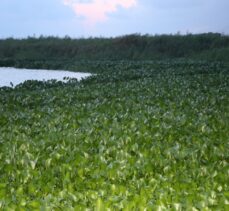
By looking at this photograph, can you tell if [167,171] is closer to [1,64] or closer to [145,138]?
[145,138]

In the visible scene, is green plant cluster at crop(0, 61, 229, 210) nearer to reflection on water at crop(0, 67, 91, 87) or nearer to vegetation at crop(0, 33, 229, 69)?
reflection on water at crop(0, 67, 91, 87)

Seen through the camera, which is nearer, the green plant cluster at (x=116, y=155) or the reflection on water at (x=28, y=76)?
the green plant cluster at (x=116, y=155)

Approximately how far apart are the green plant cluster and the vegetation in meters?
33.4

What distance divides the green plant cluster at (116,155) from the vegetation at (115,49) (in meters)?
33.4

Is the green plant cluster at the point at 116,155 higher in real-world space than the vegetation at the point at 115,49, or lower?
lower

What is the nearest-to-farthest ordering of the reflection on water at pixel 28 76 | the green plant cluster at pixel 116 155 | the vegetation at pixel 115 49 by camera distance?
1. the green plant cluster at pixel 116 155
2. the reflection on water at pixel 28 76
3. the vegetation at pixel 115 49

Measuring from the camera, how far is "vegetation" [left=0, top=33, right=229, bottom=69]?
172 feet

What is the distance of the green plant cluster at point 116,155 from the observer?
6836 mm

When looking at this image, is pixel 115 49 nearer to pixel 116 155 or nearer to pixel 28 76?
pixel 28 76

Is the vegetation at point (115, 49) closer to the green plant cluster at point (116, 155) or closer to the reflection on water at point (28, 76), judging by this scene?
the reflection on water at point (28, 76)

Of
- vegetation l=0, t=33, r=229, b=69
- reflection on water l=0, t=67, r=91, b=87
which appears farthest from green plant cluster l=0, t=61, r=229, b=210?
vegetation l=0, t=33, r=229, b=69

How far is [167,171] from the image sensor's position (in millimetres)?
8516

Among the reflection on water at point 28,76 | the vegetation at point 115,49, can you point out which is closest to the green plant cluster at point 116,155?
the reflection on water at point 28,76

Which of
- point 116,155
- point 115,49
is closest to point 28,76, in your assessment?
point 115,49
